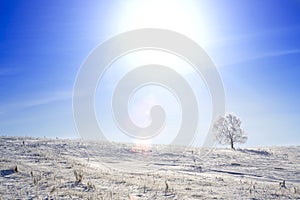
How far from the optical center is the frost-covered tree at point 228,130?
212 ft

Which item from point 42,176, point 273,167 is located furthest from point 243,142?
point 42,176

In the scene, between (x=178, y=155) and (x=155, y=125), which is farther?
(x=178, y=155)

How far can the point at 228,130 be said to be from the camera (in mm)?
64938

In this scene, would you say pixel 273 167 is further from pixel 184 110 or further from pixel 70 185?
pixel 70 185

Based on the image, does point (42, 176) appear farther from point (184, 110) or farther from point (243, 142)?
point (243, 142)

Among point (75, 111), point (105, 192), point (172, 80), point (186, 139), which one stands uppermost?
point (172, 80)

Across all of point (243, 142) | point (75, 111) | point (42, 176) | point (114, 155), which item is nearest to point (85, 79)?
point (75, 111)

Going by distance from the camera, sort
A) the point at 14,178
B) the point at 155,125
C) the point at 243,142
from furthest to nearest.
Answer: the point at 243,142 < the point at 155,125 < the point at 14,178

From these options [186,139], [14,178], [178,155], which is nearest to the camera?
[14,178]

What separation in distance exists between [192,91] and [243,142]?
116 ft

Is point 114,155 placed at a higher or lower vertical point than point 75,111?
lower

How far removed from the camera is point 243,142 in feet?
213

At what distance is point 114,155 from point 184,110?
9687 mm

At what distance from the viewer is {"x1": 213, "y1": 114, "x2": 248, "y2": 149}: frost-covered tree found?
64562mm
